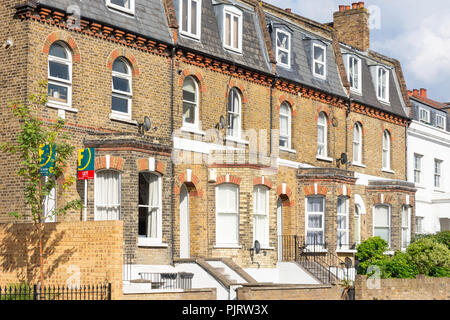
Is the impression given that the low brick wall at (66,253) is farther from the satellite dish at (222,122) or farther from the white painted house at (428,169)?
the white painted house at (428,169)

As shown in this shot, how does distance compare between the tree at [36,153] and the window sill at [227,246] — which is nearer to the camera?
the tree at [36,153]

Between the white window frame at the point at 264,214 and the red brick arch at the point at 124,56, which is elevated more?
the red brick arch at the point at 124,56

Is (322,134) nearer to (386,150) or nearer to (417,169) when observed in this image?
(386,150)

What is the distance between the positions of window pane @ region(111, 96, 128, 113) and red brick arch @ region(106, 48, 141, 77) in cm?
96

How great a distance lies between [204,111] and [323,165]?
8.25 m

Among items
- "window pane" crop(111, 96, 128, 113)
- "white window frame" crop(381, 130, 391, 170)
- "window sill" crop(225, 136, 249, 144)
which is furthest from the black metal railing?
"white window frame" crop(381, 130, 391, 170)

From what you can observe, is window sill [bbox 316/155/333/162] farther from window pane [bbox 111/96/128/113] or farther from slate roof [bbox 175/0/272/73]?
window pane [bbox 111/96/128/113]

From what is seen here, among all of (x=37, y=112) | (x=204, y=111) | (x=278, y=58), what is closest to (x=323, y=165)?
(x=278, y=58)

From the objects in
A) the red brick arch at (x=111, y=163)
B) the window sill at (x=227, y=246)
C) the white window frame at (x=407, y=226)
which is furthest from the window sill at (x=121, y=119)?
the white window frame at (x=407, y=226)

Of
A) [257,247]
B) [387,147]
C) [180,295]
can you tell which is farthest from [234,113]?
[387,147]

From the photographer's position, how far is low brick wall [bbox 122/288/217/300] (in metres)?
22.1

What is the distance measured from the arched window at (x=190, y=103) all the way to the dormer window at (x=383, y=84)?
14190 millimetres

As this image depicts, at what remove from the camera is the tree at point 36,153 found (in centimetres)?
2238

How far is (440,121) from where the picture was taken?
1972 inches
